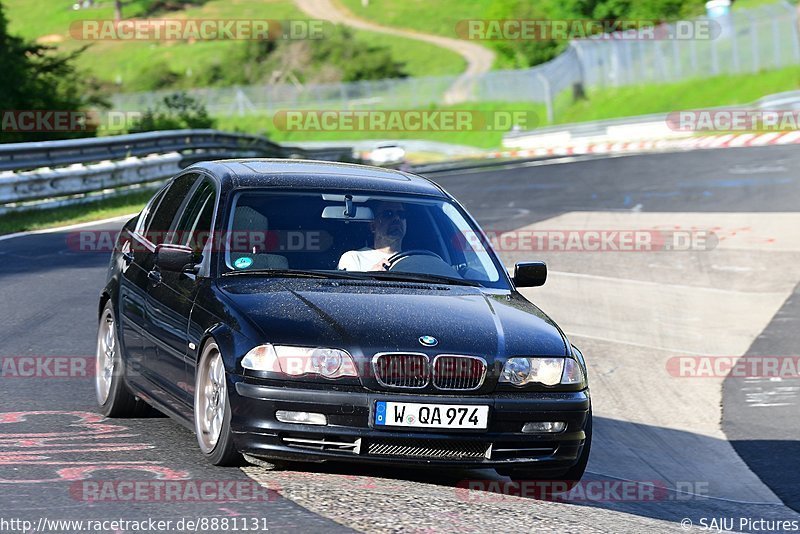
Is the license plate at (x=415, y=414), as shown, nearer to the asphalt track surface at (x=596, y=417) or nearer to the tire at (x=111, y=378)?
the asphalt track surface at (x=596, y=417)

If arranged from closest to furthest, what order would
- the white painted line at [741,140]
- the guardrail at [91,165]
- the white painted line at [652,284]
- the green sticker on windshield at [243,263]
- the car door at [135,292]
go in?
the green sticker on windshield at [243,263] → the car door at [135,292] → the white painted line at [652,284] → the guardrail at [91,165] → the white painted line at [741,140]

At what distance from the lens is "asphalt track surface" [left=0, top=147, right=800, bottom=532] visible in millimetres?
6008

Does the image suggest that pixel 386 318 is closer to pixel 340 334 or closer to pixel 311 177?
pixel 340 334

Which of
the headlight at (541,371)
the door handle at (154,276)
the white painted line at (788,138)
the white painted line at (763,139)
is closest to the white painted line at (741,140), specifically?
the white painted line at (763,139)

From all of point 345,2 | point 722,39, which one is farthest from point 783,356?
point 345,2

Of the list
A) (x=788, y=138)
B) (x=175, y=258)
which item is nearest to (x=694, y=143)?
(x=788, y=138)

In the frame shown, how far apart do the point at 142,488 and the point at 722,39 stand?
53907 mm

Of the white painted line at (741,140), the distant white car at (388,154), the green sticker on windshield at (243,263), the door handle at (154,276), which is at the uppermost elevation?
the green sticker on windshield at (243,263)

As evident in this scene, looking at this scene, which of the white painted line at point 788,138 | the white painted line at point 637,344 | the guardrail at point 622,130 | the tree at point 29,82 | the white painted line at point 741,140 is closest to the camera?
the white painted line at point 637,344

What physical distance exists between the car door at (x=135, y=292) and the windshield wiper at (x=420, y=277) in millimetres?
1444

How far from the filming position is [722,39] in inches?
2247

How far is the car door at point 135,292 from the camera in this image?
7.87 metres

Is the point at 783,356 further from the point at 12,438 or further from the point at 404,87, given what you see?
the point at 404,87

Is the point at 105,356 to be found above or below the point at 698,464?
above
